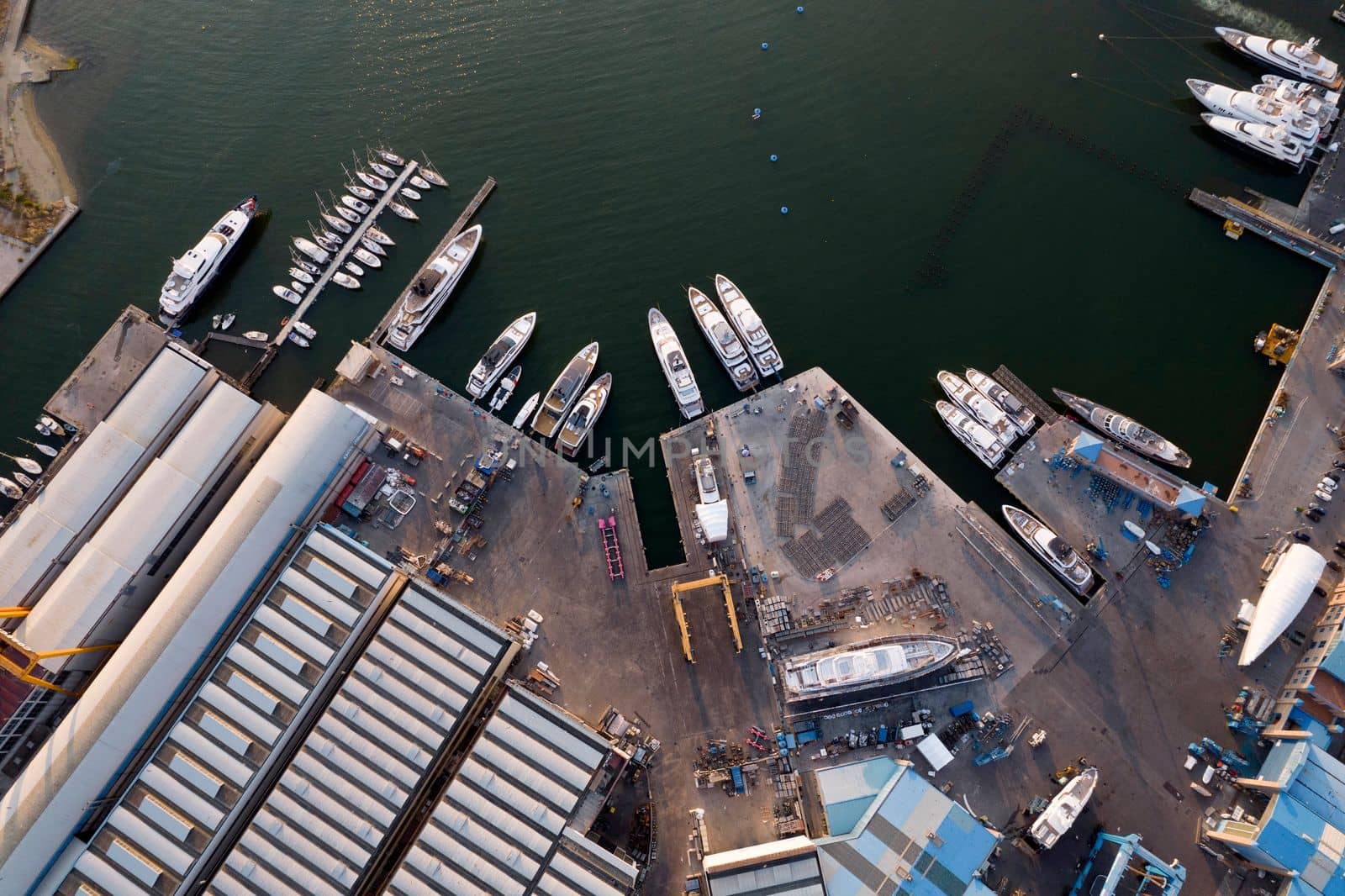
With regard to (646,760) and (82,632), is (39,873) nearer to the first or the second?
(82,632)

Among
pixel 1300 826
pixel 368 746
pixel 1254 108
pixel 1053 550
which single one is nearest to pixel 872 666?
pixel 1053 550

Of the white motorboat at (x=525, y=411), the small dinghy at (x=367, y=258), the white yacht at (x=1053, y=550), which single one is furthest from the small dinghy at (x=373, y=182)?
the white yacht at (x=1053, y=550)

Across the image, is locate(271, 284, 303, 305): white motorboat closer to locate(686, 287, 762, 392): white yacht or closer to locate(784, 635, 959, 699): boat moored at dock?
locate(686, 287, 762, 392): white yacht

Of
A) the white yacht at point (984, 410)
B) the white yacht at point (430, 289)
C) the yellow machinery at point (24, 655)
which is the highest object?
the white yacht at point (984, 410)

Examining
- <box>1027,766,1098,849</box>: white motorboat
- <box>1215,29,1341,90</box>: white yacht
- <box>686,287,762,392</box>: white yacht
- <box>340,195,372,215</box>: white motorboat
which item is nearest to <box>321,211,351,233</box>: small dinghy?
<box>340,195,372,215</box>: white motorboat

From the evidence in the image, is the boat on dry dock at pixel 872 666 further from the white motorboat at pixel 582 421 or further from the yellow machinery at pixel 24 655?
the yellow machinery at pixel 24 655

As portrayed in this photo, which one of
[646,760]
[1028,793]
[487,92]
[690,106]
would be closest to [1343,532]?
[1028,793]

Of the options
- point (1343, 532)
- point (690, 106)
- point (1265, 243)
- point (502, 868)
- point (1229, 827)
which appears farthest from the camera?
point (690, 106)
